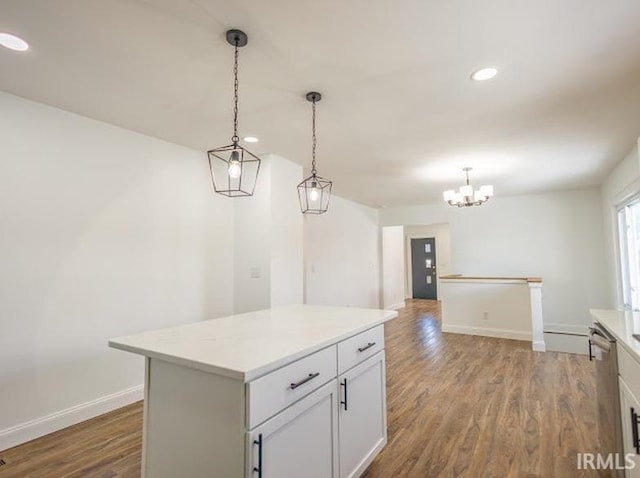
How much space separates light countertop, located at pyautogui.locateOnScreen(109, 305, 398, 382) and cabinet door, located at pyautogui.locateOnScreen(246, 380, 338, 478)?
0.23 m

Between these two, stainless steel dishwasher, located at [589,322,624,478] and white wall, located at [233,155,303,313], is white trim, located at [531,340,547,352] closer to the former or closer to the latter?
stainless steel dishwasher, located at [589,322,624,478]

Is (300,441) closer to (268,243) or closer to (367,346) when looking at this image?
(367,346)

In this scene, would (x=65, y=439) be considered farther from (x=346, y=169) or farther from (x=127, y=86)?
(x=346, y=169)

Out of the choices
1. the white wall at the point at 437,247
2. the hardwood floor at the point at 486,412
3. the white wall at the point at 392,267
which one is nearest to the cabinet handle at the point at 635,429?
the hardwood floor at the point at 486,412

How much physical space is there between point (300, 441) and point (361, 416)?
58 cm

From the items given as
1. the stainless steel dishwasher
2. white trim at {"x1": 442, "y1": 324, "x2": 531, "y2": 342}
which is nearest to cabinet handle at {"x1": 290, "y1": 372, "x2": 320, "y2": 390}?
the stainless steel dishwasher

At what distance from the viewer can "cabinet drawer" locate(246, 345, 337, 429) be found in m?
1.21

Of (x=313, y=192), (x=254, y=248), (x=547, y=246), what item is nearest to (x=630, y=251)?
(x=547, y=246)

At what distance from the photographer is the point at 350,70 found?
82.8 inches

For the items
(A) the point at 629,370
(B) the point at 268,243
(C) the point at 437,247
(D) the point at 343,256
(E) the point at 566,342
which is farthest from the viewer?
(C) the point at 437,247

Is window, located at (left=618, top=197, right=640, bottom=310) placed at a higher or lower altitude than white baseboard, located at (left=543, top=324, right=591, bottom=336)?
higher

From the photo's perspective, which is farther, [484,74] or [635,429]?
[484,74]

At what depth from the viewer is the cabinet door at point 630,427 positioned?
4.62 ft

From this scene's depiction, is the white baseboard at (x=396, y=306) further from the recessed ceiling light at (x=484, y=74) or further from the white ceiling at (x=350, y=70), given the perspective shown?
the recessed ceiling light at (x=484, y=74)
